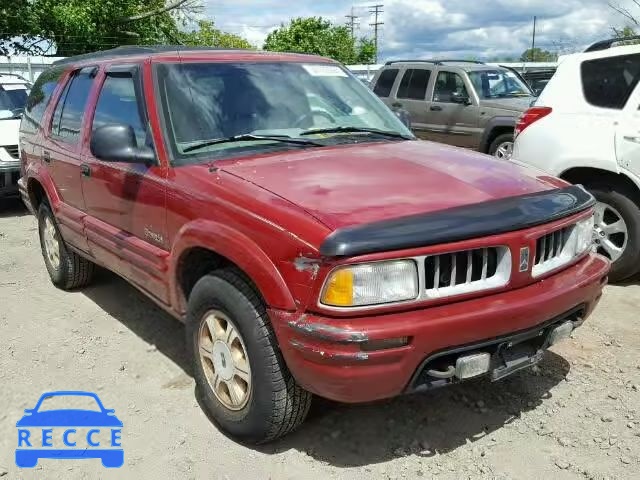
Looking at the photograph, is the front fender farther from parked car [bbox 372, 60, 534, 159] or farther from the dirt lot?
parked car [bbox 372, 60, 534, 159]

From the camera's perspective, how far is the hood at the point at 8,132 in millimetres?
8641

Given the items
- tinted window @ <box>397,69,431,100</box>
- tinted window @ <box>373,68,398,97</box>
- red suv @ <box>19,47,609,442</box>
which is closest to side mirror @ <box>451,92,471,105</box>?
tinted window @ <box>397,69,431,100</box>

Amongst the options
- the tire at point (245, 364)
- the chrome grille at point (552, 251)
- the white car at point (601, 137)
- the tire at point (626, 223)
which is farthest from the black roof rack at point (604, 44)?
the tire at point (245, 364)

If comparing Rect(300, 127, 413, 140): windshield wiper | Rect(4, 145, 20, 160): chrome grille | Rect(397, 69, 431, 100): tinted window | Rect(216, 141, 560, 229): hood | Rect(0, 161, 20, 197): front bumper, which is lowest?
Rect(0, 161, 20, 197): front bumper

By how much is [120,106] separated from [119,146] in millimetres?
694

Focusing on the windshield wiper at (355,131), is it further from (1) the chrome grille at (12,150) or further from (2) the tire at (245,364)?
(1) the chrome grille at (12,150)

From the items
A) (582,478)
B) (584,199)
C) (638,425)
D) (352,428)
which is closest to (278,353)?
(352,428)

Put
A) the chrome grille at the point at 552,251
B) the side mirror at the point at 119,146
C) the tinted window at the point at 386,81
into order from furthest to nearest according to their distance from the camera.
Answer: the tinted window at the point at 386,81, the side mirror at the point at 119,146, the chrome grille at the point at 552,251

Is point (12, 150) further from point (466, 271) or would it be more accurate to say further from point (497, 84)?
point (466, 271)

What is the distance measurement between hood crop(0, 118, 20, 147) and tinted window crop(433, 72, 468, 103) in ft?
21.7

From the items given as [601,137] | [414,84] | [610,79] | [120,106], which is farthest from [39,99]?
[414,84]

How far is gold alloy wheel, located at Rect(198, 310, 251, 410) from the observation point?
296 centimetres

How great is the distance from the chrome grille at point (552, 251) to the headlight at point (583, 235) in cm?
6

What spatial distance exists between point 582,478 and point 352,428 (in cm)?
108
